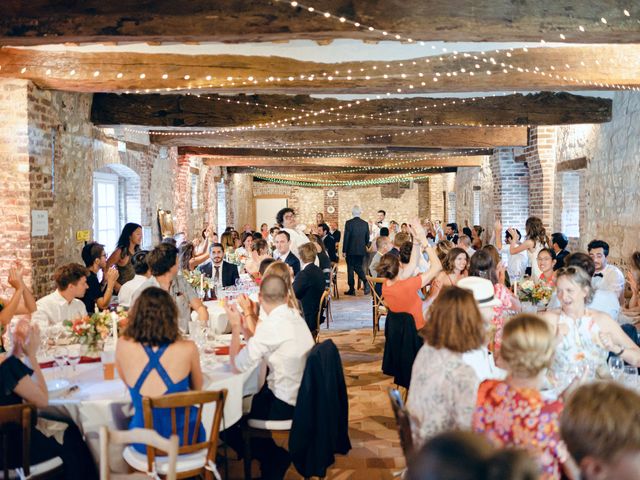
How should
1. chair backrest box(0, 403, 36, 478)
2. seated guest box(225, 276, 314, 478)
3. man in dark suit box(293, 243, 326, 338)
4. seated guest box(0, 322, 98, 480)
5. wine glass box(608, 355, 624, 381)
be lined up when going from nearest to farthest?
1. chair backrest box(0, 403, 36, 478)
2. seated guest box(0, 322, 98, 480)
3. wine glass box(608, 355, 624, 381)
4. seated guest box(225, 276, 314, 478)
5. man in dark suit box(293, 243, 326, 338)

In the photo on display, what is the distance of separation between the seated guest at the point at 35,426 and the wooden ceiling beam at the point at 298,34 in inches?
80.4

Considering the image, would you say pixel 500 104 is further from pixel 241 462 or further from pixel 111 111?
pixel 241 462

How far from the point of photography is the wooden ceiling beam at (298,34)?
427 cm

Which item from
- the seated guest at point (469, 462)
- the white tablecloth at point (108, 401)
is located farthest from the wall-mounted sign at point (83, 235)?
the seated guest at point (469, 462)

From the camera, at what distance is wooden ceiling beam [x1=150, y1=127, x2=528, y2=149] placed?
10.5 m

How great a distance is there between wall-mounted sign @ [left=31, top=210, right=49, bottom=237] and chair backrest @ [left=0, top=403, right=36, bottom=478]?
3259 millimetres

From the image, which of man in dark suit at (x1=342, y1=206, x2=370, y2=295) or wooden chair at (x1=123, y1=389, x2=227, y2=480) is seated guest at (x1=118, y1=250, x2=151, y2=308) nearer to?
wooden chair at (x1=123, y1=389, x2=227, y2=480)

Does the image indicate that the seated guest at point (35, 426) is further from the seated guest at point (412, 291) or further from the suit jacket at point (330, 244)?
the suit jacket at point (330, 244)

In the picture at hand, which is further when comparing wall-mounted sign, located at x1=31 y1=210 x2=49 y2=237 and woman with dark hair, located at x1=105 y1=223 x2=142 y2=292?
woman with dark hair, located at x1=105 y1=223 x2=142 y2=292

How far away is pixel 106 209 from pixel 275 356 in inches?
243

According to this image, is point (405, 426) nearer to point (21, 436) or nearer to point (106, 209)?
point (21, 436)

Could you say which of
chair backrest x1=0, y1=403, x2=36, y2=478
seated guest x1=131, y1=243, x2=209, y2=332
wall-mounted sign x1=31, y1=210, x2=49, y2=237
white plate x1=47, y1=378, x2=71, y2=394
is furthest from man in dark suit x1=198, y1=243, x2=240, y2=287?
chair backrest x1=0, y1=403, x2=36, y2=478

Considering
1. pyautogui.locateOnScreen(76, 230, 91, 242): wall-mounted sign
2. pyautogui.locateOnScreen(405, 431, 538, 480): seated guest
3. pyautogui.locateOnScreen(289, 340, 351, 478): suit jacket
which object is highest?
pyautogui.locateOnScreen(76, 230, 91, 242): wall-mounted sign

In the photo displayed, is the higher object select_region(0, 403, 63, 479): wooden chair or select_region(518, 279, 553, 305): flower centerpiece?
select_region(518, 279, 553, 305): flower centerpiece
